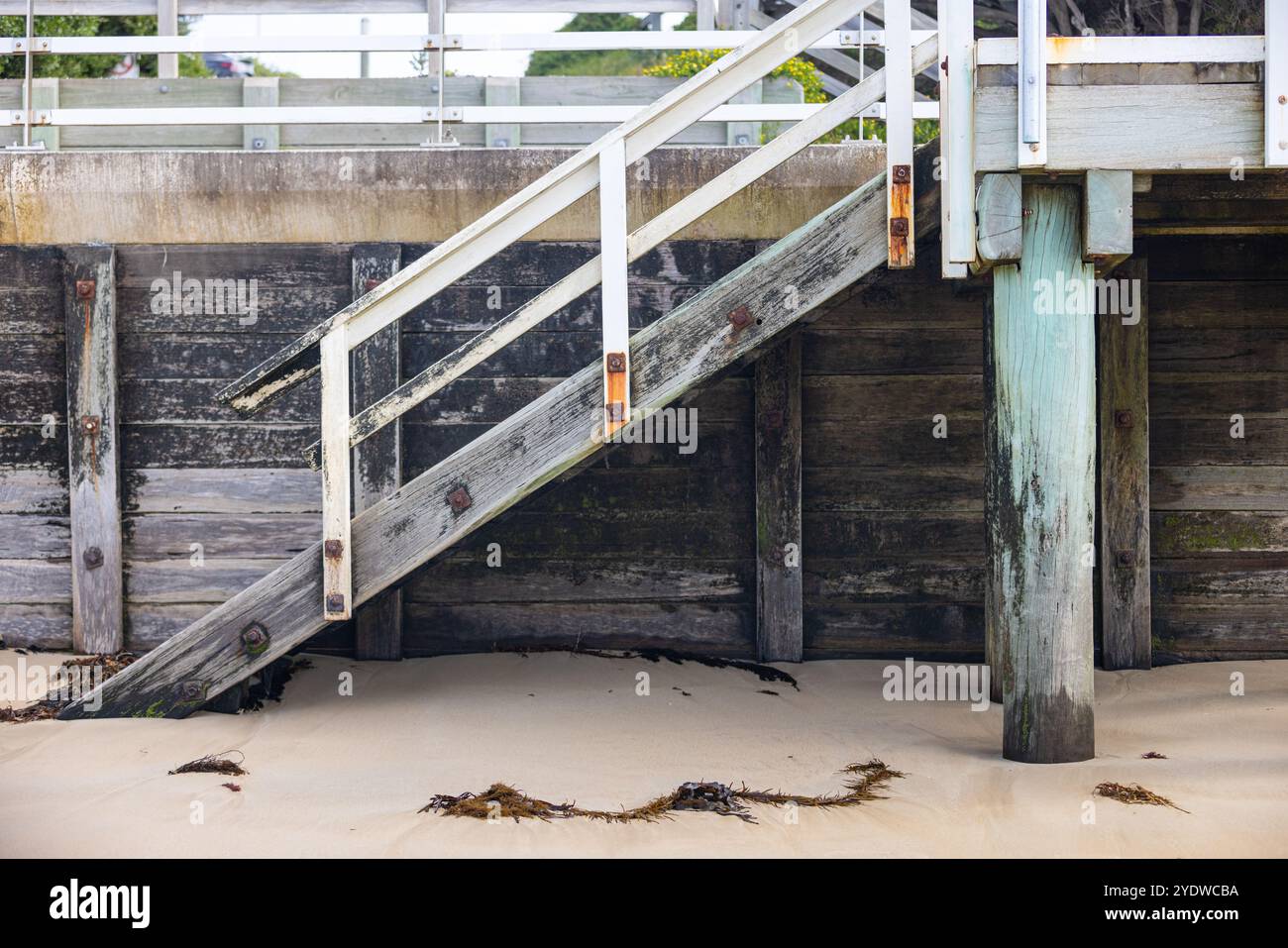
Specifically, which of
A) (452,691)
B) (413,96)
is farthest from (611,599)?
(413,96)

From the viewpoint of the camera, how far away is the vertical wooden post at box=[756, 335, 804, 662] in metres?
5.86

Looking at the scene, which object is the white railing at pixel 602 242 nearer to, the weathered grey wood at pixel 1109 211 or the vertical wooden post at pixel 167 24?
the weathered grey wood at pixel 1109 211

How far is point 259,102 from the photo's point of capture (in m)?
7.77

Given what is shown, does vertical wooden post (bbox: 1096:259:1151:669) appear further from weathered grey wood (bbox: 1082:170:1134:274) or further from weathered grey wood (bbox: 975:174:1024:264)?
weathered grey wood (bbox: 975:174:1024:264)

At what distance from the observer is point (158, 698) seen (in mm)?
4941

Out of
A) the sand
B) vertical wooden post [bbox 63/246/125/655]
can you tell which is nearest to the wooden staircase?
the sand

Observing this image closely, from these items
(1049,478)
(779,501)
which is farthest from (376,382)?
(1049,478)

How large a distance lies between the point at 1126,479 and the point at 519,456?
326 centimetres

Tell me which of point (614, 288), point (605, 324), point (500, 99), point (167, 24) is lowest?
point (605, 324)

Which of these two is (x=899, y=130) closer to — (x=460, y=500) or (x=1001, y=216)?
(x=1001, y=216)

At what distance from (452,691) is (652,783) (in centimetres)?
163

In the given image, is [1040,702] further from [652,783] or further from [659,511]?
[659,511]

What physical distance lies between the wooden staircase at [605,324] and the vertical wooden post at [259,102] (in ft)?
12.2

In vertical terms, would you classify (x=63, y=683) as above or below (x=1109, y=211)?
below
